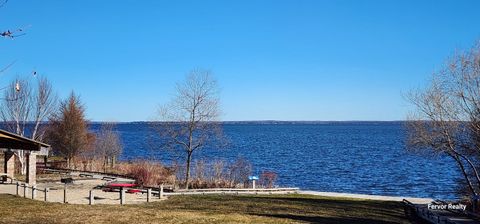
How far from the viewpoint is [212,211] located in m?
20.3

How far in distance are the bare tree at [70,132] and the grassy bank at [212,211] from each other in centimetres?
2709

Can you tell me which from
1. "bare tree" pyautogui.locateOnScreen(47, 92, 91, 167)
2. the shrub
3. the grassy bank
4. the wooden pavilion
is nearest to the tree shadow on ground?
the grassy bank

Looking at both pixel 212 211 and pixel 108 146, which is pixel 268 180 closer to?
pixel 212 211

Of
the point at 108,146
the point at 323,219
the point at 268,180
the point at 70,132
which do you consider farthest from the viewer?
the point at 108,146

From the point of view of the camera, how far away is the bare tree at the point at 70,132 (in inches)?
1981

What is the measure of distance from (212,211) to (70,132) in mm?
34371

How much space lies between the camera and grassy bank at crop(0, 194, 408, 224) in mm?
16438

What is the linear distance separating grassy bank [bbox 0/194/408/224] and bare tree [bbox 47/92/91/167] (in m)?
27.1

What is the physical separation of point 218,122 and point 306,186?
1065 cm

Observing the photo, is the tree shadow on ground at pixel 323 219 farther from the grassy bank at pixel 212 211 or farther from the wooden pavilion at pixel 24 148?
the wooden pavilion at pixel 24 148

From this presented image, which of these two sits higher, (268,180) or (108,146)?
(108,146)

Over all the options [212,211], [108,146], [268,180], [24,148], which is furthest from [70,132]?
[212,211]

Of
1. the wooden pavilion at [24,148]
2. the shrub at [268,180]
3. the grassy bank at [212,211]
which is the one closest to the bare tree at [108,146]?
the wooden pavilion at [24,148]

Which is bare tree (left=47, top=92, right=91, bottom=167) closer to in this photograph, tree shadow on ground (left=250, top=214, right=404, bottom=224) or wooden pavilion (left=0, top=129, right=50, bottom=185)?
wooden pavilion (left=0, top=129, right=50, bottom=185)
